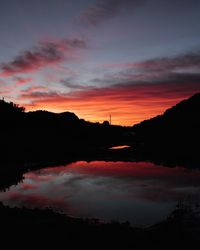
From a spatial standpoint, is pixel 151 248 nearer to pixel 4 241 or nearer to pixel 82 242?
Result: pixel 82 242

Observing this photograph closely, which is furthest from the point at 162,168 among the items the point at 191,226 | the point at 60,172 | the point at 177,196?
the point at 191,226

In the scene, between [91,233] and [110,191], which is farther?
[110,191]

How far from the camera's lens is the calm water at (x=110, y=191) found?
17353 mm

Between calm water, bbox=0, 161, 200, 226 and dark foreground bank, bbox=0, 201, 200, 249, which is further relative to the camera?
calm water, bbox=0, 161, 200, 226

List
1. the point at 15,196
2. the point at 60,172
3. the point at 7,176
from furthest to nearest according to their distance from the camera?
the point at 60,172
the point at 7,176
the point at 15,196

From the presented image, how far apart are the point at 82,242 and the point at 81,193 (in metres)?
11.0

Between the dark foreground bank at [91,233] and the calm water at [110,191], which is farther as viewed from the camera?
the calm water at [110,191]

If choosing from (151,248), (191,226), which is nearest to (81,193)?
(191,226)

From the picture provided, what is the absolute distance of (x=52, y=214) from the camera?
15.8 m

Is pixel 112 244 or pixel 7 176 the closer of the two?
pixel 112 244

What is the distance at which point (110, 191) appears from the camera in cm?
2295

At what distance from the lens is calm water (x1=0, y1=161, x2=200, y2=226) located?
56.9ft

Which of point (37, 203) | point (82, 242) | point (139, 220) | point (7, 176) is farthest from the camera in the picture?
point (7, 176)

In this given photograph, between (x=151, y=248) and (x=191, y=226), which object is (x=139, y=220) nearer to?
(x=191, y=226)
